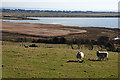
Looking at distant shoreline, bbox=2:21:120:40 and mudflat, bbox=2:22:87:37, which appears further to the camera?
mudflat, bbox=2:22:87:37

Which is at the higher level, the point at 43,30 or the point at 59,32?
the point at 43,30

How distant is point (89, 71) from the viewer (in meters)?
15.7

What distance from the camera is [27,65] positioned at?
16.7 metres

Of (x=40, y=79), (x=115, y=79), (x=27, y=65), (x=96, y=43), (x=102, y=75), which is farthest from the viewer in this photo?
(x=96, y=43)

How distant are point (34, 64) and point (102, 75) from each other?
572 centimetres

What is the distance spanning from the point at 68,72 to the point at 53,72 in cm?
111

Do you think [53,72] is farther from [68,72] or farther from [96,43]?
[96,43]

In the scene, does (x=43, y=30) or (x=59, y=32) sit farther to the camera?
(x=43, y=30)

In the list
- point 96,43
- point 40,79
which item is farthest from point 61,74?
point 96,43

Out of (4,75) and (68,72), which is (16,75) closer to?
(4,75)

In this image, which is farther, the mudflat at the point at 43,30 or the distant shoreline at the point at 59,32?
the mudflat at the point at 43,30

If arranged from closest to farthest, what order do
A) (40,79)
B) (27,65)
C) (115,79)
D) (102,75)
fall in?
(40,79), (115,79), (102,75), (27,65)

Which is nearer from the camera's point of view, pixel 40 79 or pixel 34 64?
pixel 40 79

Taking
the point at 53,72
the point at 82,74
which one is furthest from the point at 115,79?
the point at 53,72
